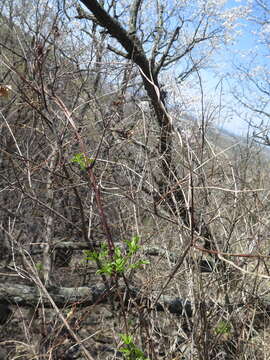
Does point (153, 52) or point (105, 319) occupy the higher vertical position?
point (153, 52)

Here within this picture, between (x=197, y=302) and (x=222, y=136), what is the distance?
5.21ft

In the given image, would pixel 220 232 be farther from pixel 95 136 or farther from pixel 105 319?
pixel 105 319

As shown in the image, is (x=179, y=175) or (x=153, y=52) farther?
(x=153, y=52)

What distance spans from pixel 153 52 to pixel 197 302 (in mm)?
3219

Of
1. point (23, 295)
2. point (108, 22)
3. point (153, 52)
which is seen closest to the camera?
point (23, 295)

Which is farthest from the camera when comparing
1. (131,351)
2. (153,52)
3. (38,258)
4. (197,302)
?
(38,258)

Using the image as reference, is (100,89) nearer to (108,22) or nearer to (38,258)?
(108,22)

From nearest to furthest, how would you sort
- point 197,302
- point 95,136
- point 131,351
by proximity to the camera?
1. point 131,351
2. point 197,302
3. point 95,136

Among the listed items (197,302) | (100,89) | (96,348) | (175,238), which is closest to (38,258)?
(96,348)

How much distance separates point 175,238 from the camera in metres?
2.38

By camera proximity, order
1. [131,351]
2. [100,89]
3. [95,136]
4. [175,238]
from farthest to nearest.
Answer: [100,89] → [95,136] → [175,238] → [131,351]

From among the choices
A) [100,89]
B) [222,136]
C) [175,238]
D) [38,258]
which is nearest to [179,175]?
[175,238]

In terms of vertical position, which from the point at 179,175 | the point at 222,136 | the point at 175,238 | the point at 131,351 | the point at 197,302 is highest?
the point at 222,136

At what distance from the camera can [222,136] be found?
9.46 ft
